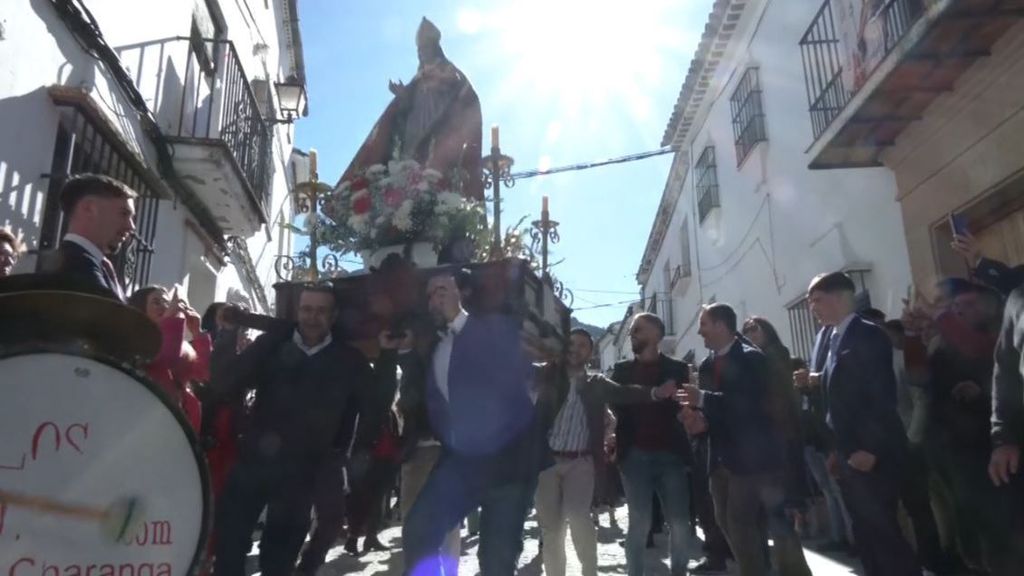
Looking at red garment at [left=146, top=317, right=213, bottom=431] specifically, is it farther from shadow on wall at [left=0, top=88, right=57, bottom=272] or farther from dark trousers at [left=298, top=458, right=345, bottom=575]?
shadow on wall at [left=0, top=88, right=57, bottom=272]

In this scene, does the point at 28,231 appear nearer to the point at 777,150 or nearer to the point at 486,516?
the point at 486,516

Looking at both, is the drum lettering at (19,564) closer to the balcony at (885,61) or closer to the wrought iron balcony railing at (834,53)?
the balcony at (885,61)

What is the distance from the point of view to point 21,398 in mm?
1406

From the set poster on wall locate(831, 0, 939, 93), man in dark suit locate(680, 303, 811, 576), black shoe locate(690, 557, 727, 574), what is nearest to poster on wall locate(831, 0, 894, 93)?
poster on wall locate(831, 0, 939, 93)

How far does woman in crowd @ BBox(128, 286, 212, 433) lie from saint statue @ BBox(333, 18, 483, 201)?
201 cm

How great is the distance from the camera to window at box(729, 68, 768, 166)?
10172mm

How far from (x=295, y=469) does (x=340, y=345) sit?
56cm

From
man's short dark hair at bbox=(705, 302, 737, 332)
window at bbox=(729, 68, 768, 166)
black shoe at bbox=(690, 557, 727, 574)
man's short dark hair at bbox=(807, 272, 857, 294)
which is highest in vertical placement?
window at bbox=(729, 68, 768, 166)

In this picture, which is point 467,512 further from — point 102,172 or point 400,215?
point 102,172

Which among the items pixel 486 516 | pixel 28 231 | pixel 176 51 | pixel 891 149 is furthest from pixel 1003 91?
pixel 176 51

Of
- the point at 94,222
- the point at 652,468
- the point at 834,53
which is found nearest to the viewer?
the point at 94,222

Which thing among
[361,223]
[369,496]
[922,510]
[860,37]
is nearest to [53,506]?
[361,223]

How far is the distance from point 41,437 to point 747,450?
2988 mm

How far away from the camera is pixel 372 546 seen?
20.1 feet
